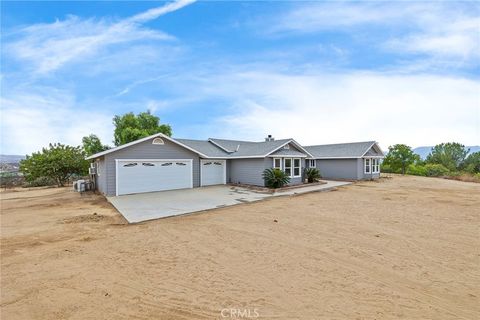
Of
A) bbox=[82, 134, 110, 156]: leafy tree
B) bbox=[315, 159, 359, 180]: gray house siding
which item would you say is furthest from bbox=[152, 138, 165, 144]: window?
bbox=[82, 134, 110, 156]: leafy tree

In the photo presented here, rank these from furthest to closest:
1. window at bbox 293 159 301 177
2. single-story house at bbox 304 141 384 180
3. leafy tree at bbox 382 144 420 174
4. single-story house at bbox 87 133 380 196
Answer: leafy tree at bbox 382 144 420 174 < single-story house at bbox 304 141 384 180 < window at bbox 293 159 301 177 < single-story house at bbox 87 133 380 196

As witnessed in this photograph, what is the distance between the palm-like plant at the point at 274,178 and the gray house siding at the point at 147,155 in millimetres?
4948

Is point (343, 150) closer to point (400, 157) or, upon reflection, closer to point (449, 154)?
point (400, 157)

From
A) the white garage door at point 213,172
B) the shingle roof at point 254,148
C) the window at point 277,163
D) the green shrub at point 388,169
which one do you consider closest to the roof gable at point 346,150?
the shingle roof at point 254,148

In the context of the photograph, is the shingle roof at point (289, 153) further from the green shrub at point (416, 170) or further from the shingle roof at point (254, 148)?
the green shrub at point (416, 170)

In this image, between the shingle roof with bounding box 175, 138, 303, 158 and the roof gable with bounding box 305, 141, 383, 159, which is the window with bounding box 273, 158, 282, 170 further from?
the roof gable with bounding box 305, 141, 383, 159

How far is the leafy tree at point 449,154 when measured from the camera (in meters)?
37.3

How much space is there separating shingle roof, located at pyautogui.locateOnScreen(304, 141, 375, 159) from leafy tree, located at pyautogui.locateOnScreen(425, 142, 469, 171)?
22862mm

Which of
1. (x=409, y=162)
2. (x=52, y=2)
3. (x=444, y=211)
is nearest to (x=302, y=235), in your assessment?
(x=444, y=211)

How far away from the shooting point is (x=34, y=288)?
3.87 metres

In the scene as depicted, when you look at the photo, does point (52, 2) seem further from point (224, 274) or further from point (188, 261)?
point (224, 274)

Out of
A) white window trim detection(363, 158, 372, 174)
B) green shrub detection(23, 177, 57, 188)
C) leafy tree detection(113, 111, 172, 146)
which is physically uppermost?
Answer: leafy tree detection(113, 111, 172, 146)

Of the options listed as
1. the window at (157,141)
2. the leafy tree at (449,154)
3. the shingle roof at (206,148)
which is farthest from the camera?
the leafy tree at (449,154)

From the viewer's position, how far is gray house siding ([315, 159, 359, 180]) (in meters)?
22.1
